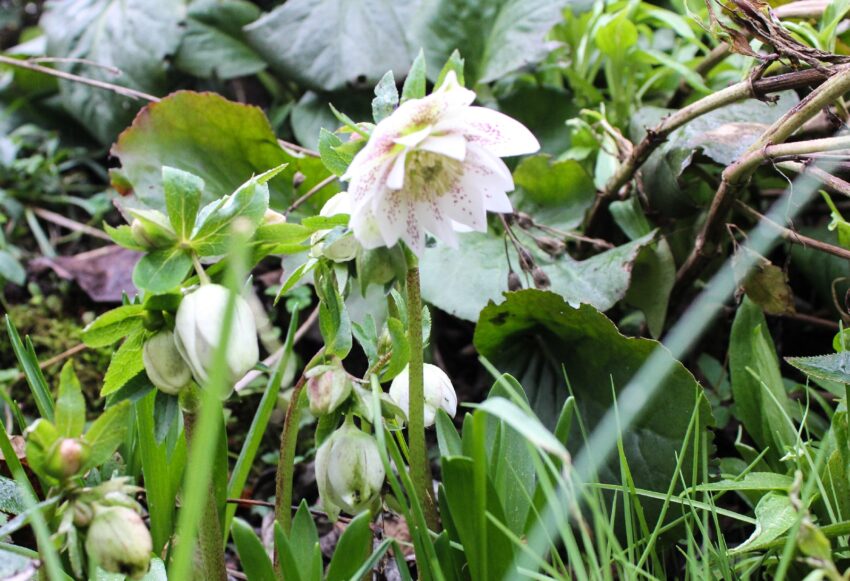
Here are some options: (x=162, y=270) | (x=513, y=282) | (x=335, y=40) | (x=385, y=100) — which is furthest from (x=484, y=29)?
(x=162, y=270)

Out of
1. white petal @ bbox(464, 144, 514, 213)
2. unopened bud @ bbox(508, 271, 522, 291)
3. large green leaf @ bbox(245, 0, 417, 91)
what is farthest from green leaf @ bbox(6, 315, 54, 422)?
large green leaf @ bbox(245, 0, 417, 91)

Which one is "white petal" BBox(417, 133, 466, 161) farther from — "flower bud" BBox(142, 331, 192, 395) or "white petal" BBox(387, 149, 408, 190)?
"flower bud" BBox(142, 331, 192, 395)

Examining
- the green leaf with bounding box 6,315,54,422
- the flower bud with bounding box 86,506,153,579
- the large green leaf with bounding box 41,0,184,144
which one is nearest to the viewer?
the flower bud with bounding box 86,506,153,579

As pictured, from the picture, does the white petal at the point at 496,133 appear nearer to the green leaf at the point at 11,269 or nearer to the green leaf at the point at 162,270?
the green leaf at the point at 162,270

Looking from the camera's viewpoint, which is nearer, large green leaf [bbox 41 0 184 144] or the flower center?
the flower center

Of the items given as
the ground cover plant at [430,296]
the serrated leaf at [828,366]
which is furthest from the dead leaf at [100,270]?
the serrated leaf at [828,366]

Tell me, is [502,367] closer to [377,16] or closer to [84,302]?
[377,16]
